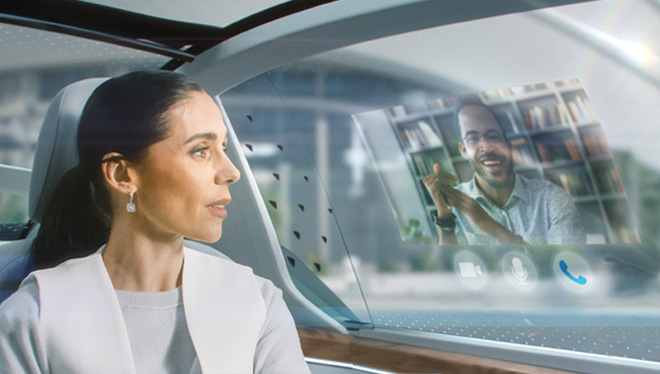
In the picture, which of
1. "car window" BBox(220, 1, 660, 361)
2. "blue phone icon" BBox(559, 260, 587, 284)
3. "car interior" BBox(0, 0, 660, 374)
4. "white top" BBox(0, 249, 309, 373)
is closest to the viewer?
"white top" BBox(0, 249, 309, 373)

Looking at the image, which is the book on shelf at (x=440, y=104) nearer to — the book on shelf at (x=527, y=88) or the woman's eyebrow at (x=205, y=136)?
the book on shelf at (x=527, y=88)

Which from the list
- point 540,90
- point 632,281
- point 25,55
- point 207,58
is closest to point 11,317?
point 25,55

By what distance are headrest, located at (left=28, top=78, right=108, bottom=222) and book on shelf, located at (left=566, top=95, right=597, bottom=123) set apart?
1429 mm

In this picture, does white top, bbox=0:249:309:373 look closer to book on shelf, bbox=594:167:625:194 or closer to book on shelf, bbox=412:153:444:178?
book on shelf, bbox=412:153:444:178

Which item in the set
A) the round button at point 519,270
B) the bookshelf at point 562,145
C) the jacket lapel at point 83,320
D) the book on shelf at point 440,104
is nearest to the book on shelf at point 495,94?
the bookshelf at point 562,145

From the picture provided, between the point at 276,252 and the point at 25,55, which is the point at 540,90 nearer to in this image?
the point at 276,252

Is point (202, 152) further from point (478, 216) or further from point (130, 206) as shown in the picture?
point (478, 216)

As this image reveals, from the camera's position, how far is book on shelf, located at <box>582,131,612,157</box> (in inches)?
62.1

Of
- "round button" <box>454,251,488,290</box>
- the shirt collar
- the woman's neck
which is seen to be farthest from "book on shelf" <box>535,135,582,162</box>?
the woman's neck

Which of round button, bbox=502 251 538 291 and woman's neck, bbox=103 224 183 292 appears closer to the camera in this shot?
woman's neck, bbox=103 224 183 292

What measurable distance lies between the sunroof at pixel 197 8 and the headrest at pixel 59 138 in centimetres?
41

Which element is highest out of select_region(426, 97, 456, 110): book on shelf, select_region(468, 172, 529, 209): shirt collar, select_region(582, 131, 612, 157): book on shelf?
select_region(426, 97, 456, 110): book on shelf

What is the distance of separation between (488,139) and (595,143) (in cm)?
36

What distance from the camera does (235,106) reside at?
5.66 feet
